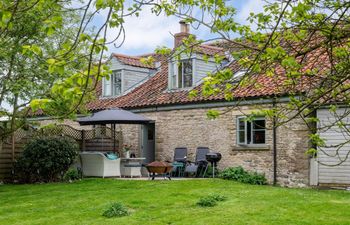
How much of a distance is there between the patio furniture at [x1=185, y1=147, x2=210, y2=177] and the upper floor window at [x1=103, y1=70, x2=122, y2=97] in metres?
7.03

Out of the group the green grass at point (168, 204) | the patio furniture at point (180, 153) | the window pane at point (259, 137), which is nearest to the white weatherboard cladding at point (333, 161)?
the green grass at point (168, 204)

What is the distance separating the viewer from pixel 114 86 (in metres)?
26.8

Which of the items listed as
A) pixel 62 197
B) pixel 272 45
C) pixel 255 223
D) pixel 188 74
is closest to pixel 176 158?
pixel 188 74

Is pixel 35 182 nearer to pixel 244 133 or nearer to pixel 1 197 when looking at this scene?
pixel 1 197

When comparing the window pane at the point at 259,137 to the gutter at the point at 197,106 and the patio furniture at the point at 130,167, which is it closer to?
the gutter at the point at 197,106

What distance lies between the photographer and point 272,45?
255 inches

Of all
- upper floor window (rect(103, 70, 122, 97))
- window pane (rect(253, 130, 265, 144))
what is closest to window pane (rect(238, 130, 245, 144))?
window pane (rect(253, 130, 265, 144))

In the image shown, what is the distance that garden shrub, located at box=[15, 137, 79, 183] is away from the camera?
1931cm

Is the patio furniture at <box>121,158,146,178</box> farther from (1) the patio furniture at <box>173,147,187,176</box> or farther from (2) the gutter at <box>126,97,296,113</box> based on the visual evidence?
(2) the gutter at <box>126,97,296,113</box>

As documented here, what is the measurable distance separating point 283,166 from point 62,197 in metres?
7.84

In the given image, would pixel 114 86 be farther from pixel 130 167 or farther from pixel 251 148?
pixel 251 148

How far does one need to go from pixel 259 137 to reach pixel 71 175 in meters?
7.13

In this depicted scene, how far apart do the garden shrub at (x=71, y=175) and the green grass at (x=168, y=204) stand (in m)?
1.85

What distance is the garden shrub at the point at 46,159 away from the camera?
63.4 ft
